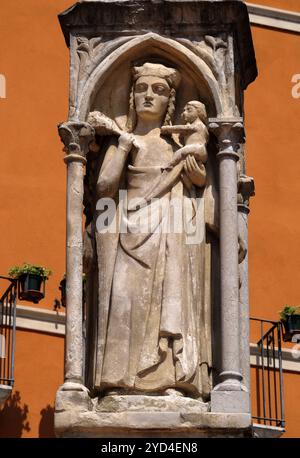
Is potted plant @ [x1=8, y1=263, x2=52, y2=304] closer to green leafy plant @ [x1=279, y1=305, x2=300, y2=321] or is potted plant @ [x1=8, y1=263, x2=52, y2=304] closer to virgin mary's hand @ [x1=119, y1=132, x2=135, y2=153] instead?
green leafy plant @ [x1=279, y1=305, x2=300, y2=321]

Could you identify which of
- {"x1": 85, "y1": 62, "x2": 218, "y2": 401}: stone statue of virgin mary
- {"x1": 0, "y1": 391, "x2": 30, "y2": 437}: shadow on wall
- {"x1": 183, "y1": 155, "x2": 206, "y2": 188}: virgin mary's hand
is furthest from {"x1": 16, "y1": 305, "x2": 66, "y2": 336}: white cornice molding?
{"x1": 183, "y1": 155, "x2": 206, "y2": 188}: virgin mary's hand

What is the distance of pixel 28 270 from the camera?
65.0 ft

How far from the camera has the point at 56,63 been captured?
21359 millimetres

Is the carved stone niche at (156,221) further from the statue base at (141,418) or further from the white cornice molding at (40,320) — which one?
the white cornice molding at (40,320)

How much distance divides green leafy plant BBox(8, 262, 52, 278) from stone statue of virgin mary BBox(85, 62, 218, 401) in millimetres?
5402

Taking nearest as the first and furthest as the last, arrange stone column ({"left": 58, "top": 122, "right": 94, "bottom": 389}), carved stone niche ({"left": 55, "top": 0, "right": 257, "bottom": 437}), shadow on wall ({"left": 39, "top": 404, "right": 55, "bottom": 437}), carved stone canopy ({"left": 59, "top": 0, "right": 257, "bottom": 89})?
1. carved stone niche ({"left": 55, "top": 0, "right": 257, "bottom": 437})
2. stone column ({"left": 58, "top": 122, "right": 94, "bottom": 389})
3. carved stone canopy ({"left": 59, "top": 0, "right": 257, "bottom": 89})
4. shadow on wall ({"left": 39, "top": 404, "right": 55, "bottom": 437})

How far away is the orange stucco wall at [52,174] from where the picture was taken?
66.5ft

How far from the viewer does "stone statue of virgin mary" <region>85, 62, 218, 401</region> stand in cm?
1375

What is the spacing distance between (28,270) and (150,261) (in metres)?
5.90

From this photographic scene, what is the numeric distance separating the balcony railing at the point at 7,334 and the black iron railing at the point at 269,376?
7.84ft

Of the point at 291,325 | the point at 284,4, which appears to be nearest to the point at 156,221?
the point at 291,325

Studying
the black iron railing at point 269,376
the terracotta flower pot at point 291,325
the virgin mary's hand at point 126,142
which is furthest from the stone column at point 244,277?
the terracotta flower pot at point 291,325
